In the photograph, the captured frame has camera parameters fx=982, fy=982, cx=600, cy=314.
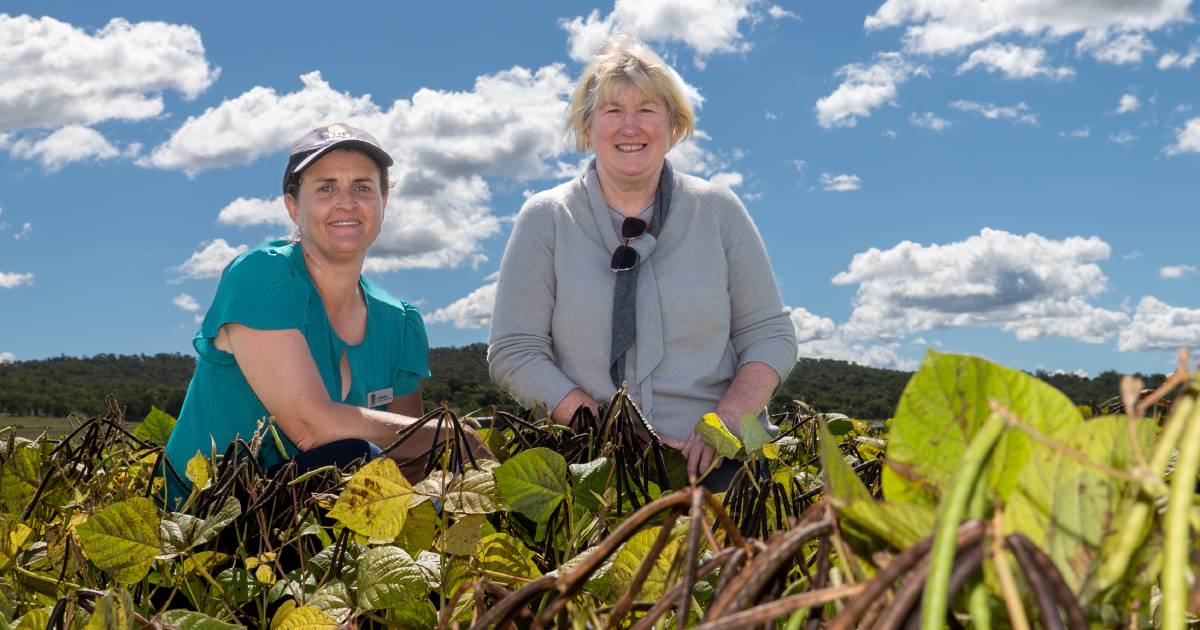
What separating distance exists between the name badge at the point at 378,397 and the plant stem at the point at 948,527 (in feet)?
8.64

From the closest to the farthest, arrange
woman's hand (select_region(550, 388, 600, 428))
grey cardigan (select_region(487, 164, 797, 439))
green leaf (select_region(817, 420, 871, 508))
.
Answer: green leaf (select_region(817, 420, 871, 508))
woman's hand (select_region(550, 388, 600, 428))
grey cardigan (select_region(487, 164, 797, 439))

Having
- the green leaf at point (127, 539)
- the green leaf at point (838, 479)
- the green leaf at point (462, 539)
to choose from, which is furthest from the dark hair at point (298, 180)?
the green leaf at point (838, 479)

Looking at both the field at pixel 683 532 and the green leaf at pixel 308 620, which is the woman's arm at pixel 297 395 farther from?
the green leaf at pixel 308 620

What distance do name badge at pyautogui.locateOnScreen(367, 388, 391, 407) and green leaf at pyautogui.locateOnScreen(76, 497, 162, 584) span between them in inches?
69.6

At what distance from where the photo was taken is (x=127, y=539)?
1142 millimetres

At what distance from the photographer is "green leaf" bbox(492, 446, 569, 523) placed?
1200 mm

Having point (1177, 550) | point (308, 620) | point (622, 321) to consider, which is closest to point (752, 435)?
point (308, 620)

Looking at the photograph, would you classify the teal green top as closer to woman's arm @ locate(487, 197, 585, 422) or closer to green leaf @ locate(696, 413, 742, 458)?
woman's arm @ locate(487, 197, 585, 422)

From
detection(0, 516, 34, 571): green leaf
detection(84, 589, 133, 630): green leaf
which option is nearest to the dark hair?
detection(0, 516, 34, 571): green leaf

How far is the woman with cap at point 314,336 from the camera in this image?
241 centimetres

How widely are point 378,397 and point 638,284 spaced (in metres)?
0.94

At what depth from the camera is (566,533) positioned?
134cm

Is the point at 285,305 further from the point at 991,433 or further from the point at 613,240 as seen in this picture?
the point at 991,433

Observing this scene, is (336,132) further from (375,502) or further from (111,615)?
(111,615)
